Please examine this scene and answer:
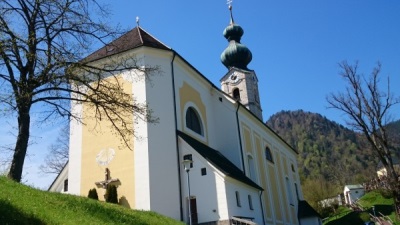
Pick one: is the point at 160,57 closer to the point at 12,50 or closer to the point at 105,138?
the point at 105,138

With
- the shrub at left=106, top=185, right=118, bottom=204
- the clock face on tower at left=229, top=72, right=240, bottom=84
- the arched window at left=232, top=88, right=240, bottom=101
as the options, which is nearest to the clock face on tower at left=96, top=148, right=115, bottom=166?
the shrub at left=106, top=185, right=118, bottom=204

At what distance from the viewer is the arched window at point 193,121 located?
22.1 meters

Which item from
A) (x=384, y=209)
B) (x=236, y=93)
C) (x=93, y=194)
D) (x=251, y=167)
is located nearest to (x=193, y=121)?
(x=251, y=167)

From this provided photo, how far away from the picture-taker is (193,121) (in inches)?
895

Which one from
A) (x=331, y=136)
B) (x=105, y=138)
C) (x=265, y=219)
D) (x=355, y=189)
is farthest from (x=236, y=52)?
(x=331, y=136)

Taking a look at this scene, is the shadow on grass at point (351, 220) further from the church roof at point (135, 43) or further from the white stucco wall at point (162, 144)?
the church roof at point (135, 43)

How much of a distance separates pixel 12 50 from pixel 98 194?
9043 millimetres

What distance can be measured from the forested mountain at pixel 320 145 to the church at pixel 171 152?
68.4 metres

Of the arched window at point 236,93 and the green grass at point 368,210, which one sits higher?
the arched window at point 236,93

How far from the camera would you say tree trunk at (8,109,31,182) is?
1113cm

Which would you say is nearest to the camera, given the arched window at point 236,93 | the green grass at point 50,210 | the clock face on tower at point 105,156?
the green grass at point 50,210

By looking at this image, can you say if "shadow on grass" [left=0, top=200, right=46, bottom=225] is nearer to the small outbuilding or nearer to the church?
the church

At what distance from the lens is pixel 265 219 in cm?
2439

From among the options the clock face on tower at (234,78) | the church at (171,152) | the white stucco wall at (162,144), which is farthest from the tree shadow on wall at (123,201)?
the clock face on tower at (234,78)
